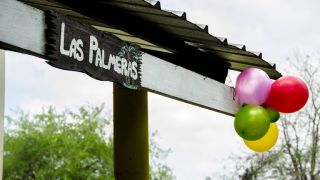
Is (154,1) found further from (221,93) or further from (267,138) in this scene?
(267,138)

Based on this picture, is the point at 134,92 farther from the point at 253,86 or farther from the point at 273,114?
the point at 273,114

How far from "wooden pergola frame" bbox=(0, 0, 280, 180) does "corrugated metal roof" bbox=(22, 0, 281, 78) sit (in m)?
0.21

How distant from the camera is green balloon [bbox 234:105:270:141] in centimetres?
464

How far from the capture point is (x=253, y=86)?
15.5 feet

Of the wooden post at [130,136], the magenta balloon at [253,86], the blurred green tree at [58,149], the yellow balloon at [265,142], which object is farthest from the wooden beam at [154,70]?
the blurred green tree at [58,149]

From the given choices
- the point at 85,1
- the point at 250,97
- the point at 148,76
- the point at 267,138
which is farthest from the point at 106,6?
the point at 267,138

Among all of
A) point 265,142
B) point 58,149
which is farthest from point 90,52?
point 58,149

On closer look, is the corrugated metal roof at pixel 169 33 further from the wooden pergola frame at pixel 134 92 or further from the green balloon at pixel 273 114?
the green balloon at pixel 273 114

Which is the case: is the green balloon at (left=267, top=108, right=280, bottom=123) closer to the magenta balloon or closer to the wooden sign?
the magenta balloon

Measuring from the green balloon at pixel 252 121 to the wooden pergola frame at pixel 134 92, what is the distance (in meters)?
0.15

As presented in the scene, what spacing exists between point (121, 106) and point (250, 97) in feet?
3.08

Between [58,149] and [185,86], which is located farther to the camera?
[58,149]

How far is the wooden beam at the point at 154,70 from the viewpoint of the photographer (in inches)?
105

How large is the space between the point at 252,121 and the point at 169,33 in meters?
0.92
